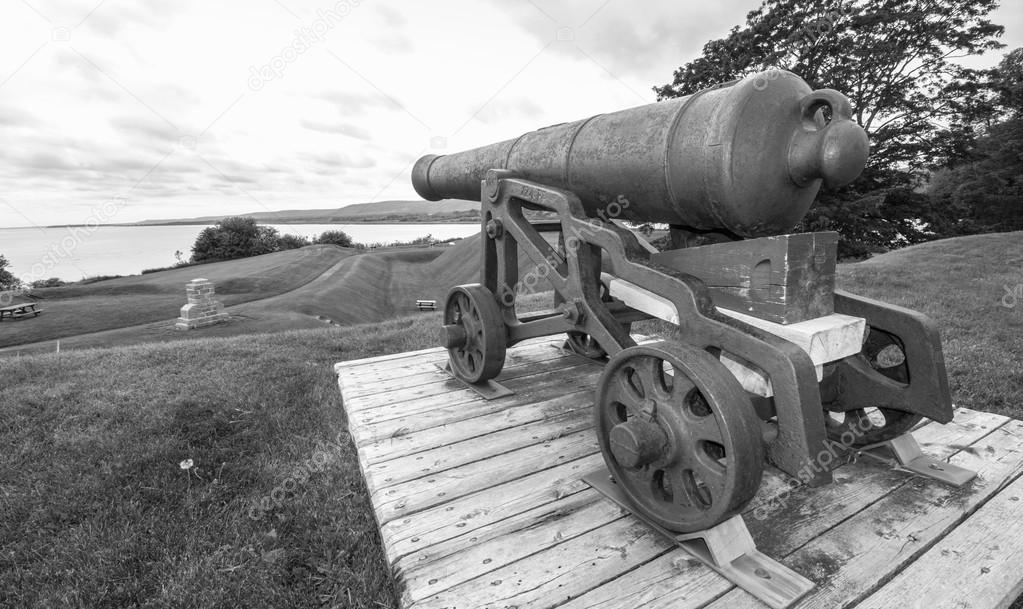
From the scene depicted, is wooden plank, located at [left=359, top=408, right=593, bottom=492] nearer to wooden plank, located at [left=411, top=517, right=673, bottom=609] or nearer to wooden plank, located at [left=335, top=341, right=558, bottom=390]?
wooden plank, located at [left=411, top=517, right=673, bottom=609]

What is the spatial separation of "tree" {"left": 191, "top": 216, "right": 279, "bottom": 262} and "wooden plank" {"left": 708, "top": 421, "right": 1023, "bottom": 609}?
7117 cm

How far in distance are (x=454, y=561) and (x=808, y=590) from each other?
142 cm

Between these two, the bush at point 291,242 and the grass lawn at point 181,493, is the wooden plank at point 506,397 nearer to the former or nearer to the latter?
the grass lawn at point 181,493

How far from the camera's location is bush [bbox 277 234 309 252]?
7178cm

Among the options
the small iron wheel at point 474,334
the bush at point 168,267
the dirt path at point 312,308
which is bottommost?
the dirt path at point 312,308

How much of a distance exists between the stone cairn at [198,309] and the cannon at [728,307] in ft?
89.3

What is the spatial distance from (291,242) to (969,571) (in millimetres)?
79729

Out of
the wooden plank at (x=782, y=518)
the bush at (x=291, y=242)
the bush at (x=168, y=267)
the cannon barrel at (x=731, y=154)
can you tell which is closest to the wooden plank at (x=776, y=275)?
the cannon barrel at (x=731, y=154)

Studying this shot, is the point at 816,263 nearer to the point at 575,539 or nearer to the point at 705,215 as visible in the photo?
the point at 705,215

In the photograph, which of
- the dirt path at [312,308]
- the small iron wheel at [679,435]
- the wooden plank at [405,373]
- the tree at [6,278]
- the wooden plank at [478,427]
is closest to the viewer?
the small iron wheel at [679,435]

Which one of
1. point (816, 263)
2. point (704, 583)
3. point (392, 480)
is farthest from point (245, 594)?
point (816, 263)

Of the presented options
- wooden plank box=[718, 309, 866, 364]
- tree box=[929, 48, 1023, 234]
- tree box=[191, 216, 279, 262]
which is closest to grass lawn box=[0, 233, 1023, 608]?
wooden plank box=[718, 309, 866, 364]

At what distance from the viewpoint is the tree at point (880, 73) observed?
64.4 feet

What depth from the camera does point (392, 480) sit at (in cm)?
291
